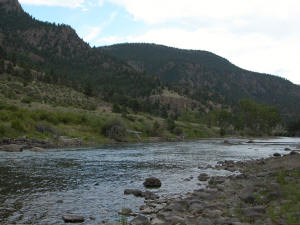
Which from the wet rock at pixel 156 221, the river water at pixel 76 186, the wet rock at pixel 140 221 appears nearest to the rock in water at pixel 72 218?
the river water at pixel 76 186

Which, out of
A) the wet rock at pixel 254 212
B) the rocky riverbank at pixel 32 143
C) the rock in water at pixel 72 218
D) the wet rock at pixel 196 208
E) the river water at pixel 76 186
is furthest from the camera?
the rocky riverbank at pixel 32 143

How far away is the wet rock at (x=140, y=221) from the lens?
13.5 meters

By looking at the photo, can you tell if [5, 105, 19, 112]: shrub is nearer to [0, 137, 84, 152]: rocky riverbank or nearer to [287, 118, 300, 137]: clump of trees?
[0, 137, 84, 152]: rocky riverbank

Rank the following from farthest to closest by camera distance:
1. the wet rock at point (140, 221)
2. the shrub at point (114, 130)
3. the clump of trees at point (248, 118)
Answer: the clump of trees at point (248, 118)
the shrub at point (114, 130)
the wet rock at point (140, 221)

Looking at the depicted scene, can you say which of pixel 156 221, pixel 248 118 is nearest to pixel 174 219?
pixel 156 221

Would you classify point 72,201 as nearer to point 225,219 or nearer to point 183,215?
point 183,215

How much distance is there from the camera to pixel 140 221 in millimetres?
13781

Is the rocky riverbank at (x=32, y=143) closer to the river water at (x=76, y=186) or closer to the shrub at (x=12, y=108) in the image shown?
→ the river water at (x=76, y=186)

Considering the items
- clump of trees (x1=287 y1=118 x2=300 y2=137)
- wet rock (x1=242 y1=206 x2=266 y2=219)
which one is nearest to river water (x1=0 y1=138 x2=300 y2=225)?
wet rock (x1=242 y1=206 x2=266 y2=219)

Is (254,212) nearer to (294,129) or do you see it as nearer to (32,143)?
(32,143)

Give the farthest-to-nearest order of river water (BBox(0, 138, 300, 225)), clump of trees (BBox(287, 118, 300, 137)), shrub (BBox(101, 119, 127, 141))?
clump of trees (BBox(287, 118, 300, 137)) < shrub (BBox(101, 119, 127, 141)) < river water (BBox(0, 138, 300, 225))

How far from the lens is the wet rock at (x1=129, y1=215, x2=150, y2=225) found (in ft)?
44.4

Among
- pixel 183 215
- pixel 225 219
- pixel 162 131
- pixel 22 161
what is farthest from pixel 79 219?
pixel 162 131

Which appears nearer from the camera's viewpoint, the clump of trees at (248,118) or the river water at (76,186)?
the river water at (76,186)
